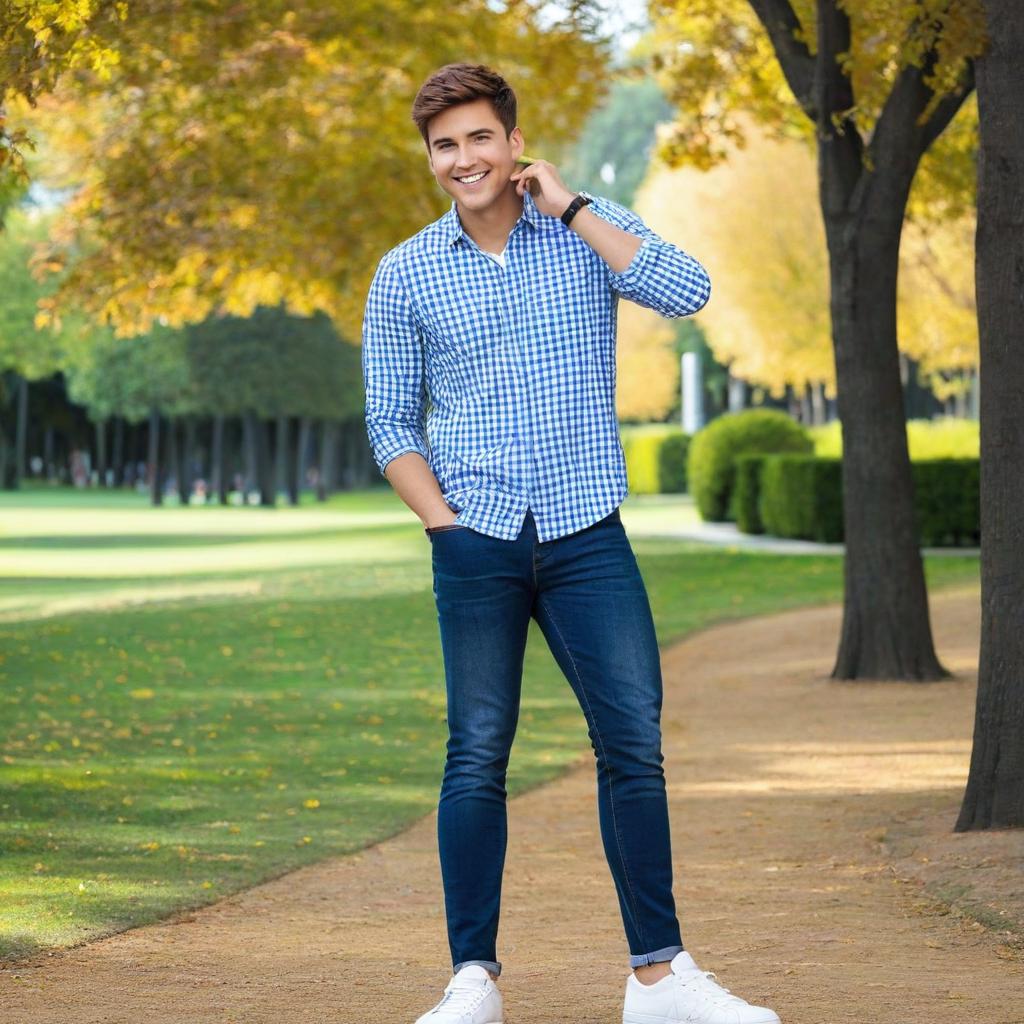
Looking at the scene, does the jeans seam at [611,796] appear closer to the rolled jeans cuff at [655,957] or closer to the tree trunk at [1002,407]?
the rolled jeans cuff at [655,957]

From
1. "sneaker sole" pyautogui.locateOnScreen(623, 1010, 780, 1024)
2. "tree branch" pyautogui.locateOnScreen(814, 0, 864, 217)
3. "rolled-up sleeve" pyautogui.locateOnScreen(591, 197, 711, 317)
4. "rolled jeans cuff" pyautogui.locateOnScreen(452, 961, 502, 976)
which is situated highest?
"tree branch" pyautogui.locateOnScreen(814, 0, 864, 217)

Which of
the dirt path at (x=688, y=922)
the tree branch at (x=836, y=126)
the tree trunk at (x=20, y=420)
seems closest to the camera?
the dirt path at (x=688, y=922)

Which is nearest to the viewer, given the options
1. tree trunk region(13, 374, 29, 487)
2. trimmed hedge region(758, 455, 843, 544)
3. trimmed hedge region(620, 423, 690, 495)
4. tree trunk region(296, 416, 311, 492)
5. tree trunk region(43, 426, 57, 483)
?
trimmed hedge region(758, 455, 843, 544)

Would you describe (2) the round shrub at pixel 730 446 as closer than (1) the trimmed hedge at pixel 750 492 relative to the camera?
No

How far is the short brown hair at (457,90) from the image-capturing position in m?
4.30

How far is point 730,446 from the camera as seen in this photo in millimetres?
34656

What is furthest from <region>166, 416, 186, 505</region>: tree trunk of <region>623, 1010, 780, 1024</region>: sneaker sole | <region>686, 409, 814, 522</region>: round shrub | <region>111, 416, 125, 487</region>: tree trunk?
<region>623, 1010, 780, 1024</region>: sneaker sole

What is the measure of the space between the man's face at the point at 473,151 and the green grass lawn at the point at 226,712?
2788mm

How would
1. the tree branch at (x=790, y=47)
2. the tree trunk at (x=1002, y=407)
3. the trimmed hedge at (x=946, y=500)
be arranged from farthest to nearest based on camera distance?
1. the trimmed hedge at (x=946, y=500)
2. the tree branch at (x=790, y=47)
3. the tree trunk at (x=1002, y=407)

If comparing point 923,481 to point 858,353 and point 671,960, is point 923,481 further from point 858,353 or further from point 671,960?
point 671,960

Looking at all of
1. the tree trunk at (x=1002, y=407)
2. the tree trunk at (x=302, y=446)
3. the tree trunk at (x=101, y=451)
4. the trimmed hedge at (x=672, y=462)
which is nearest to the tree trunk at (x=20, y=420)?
the tree trunk at (x=101, y=451)

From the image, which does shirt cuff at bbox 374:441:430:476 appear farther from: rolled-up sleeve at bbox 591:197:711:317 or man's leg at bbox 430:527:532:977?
rolled-up sleeve at bbox 591:197:711:317

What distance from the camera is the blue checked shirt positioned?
169 inches

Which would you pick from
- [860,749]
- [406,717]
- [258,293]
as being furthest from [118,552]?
[860,749]
